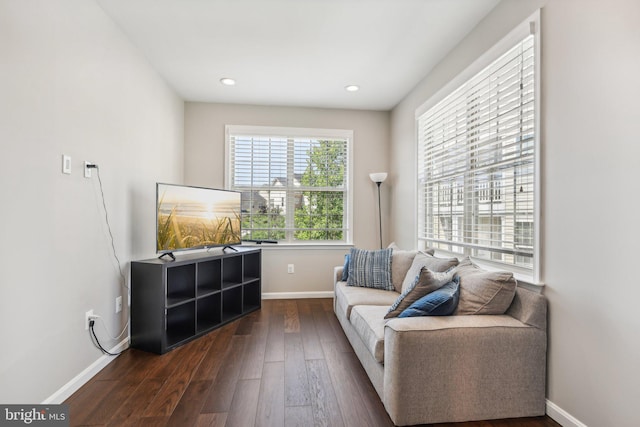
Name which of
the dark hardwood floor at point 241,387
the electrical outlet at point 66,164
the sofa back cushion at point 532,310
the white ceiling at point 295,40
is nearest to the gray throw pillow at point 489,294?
the sofa back cushion at point 532,310

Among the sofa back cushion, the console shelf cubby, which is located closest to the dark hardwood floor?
the console shelf cubby

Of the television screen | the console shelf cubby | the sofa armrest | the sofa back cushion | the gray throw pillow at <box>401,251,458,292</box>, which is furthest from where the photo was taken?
the television screen

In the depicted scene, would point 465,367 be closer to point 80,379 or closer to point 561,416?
point 561,416

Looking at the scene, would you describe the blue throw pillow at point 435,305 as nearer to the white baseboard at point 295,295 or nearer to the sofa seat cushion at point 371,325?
the sofa seat cushion at point 371,325

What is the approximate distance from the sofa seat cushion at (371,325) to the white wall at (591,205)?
93cm

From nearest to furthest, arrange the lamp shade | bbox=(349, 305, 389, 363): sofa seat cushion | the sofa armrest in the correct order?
the sofa armrest → bbox=(349, 305, 389, 363): sofa seat cushion → the lamp shade

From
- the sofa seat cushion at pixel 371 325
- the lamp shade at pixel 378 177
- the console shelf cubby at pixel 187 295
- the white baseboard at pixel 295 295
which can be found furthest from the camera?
the white baseboard at pixel 295 295

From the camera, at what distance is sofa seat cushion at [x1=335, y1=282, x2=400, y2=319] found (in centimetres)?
263

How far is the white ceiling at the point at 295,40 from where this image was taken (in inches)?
87.1

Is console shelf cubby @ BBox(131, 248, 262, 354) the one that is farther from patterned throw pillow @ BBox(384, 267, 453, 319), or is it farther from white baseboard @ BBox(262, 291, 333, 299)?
patterned throw pillow @ BBox(384, 267, 453, 319)

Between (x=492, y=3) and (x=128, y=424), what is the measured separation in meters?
3.41

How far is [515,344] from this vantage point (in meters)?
1.70

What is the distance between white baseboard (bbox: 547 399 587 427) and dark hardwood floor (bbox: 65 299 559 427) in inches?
1.2

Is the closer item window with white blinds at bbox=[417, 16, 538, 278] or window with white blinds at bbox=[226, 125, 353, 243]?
window with white blinds at bbox=[417, 16, 538, 278]
